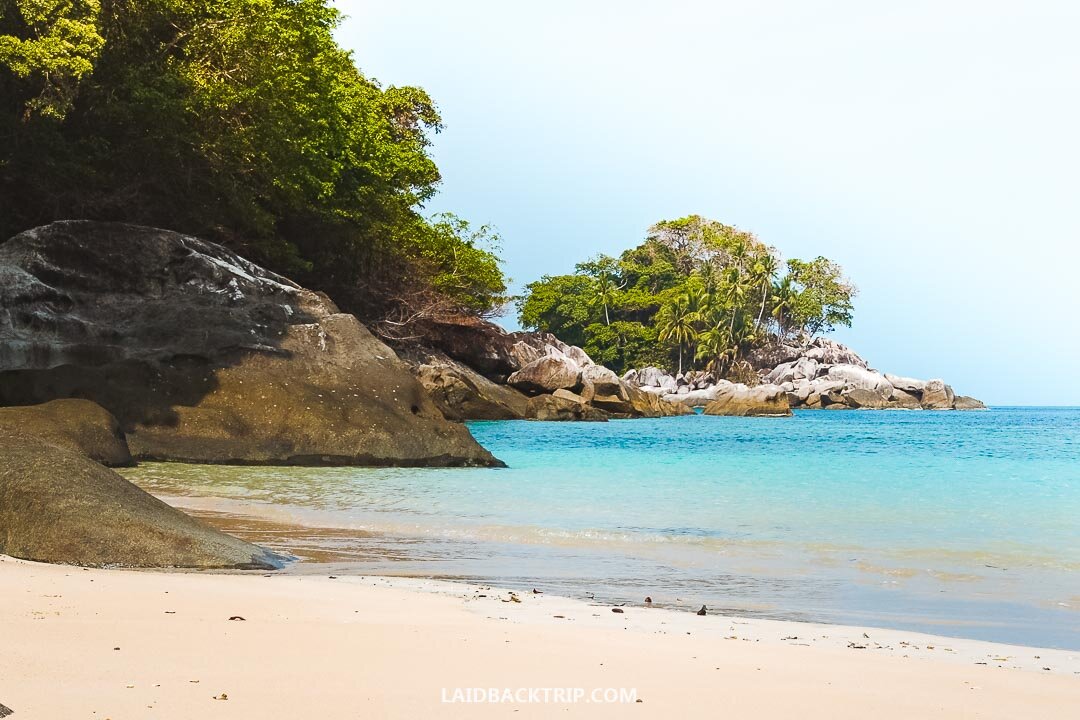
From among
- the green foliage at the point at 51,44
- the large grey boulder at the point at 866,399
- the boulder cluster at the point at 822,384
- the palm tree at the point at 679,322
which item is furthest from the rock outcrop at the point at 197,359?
the large grey boulder at the point at 866,399

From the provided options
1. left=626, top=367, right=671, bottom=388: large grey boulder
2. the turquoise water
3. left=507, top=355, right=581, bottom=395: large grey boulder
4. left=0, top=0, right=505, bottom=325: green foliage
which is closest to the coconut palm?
left=626, top=367, right=671, bottom=388: large grey boulder

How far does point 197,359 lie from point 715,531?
9.10m

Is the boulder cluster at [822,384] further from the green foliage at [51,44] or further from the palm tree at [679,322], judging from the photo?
the green foliage at [51,44]

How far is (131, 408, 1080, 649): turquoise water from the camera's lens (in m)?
6.24

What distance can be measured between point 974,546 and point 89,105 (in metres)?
17.1

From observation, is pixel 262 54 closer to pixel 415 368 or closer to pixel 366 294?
pixel 366 294

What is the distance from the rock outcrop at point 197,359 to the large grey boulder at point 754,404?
42.5 meters

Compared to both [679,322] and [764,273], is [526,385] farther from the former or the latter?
[764,273]

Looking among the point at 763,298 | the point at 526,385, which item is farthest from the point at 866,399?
the point at 526,385

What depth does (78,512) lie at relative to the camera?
5.92 meters

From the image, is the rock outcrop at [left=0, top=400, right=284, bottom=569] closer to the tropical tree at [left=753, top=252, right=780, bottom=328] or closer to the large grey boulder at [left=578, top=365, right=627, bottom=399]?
the large grey boulder at [left=578, top=365, right=627, bottom=399]

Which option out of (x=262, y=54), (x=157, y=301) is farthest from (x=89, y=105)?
(x=157, y=301)

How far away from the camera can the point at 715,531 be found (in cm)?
962

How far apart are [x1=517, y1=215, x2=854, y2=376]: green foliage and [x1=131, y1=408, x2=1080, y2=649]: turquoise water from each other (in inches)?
2124
